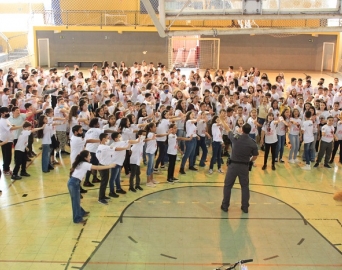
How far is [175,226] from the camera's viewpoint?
344 inches

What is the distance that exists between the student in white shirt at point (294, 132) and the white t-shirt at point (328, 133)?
68 cm

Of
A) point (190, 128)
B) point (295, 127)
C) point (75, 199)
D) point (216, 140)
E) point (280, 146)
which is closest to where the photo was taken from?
point (75, 199)

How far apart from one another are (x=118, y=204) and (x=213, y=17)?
4.93 metres

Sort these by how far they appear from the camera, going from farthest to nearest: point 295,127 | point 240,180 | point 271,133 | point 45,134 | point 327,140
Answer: point 295,127 → point 327,140 → point 271,133 → point 45,134 → point 240,180

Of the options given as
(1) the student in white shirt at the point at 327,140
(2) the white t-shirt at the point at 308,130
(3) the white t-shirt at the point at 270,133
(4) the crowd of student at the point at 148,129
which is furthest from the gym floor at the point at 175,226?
(2) the white t-shirt at the point at 308,130

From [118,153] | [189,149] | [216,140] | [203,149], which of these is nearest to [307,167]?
[216,140]

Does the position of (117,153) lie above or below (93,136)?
below

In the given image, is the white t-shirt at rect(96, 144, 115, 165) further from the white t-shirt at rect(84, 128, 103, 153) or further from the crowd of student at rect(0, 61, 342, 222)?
the white t-shirt at rect(84, 128, 103, 153)

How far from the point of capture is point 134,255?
7.66 metres

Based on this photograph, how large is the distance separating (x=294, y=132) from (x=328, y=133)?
875 millimetres

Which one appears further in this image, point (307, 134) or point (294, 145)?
point (294, 145)

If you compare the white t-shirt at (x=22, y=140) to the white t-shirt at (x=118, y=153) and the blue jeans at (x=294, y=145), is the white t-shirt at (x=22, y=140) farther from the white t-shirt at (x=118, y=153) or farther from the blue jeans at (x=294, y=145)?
the blue jeans at (x=294, y=145)

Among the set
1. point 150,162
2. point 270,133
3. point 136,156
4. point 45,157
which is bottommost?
point 45,157

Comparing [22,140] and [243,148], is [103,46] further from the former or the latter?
[243,148]
